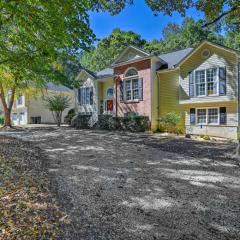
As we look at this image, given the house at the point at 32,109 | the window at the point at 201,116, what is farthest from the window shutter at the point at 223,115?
the house at the point at 32,109

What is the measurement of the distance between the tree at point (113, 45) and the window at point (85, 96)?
15.7m

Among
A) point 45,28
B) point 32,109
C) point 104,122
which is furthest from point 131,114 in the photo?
point 32,109

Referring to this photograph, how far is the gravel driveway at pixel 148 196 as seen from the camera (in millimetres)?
3467

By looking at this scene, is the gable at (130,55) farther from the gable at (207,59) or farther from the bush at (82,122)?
the bush at (82,122)

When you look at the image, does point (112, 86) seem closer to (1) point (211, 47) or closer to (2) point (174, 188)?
(1) point (211, 47)

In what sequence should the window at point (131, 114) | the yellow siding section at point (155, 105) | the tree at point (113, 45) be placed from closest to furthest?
1. the yellow siding section at point (155, 105)
2. the window at point (131, 114)
3. the tree at point (113, 45)

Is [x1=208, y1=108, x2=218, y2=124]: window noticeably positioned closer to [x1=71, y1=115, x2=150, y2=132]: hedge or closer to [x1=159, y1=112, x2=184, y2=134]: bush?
[x1=159, y1=112, x2=184, y2=134]: bush

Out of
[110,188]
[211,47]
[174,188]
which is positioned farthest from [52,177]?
[211,47]

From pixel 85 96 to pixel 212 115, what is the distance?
1365 cm

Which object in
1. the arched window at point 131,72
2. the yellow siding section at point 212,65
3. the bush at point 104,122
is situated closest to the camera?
the yellow siding section at point 212,65

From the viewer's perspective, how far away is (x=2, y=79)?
2073cm

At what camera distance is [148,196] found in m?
4.77

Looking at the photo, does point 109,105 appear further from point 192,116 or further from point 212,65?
point 212,65

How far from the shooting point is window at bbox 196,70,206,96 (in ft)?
56.0
